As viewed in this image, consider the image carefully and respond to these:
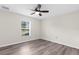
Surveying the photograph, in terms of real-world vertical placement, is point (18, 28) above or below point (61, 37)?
above

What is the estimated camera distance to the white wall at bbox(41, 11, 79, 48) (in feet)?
12.0

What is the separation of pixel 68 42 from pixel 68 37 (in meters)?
0.32

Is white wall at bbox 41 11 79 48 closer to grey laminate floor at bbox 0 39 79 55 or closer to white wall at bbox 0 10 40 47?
grey laminate floor at bbox 0 39 79 55

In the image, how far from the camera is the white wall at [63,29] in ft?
12.0

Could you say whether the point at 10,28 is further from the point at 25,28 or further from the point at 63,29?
the point at 63,29

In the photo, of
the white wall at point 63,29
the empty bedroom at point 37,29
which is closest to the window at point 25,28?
the empty bedroom at point 37,29

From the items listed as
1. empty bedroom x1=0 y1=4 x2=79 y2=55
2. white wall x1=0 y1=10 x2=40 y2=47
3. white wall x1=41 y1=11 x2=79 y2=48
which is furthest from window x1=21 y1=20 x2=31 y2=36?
white wall x1=41 y1=11 x2=79 y2=48

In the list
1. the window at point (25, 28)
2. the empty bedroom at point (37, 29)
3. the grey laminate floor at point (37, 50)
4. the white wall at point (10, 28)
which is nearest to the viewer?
the grey laminate floor at point (37, 50)

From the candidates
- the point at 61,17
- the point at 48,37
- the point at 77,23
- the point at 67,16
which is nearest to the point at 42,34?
the point at 48,37

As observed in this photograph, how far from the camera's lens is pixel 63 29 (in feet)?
14.2

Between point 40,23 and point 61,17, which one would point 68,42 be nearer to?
point 61,17

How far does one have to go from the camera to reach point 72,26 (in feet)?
12.5

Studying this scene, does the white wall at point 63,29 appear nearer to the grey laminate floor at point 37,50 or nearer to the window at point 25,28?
the grey laminate floor at point 37,50

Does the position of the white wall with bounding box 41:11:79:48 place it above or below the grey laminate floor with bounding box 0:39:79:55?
above
